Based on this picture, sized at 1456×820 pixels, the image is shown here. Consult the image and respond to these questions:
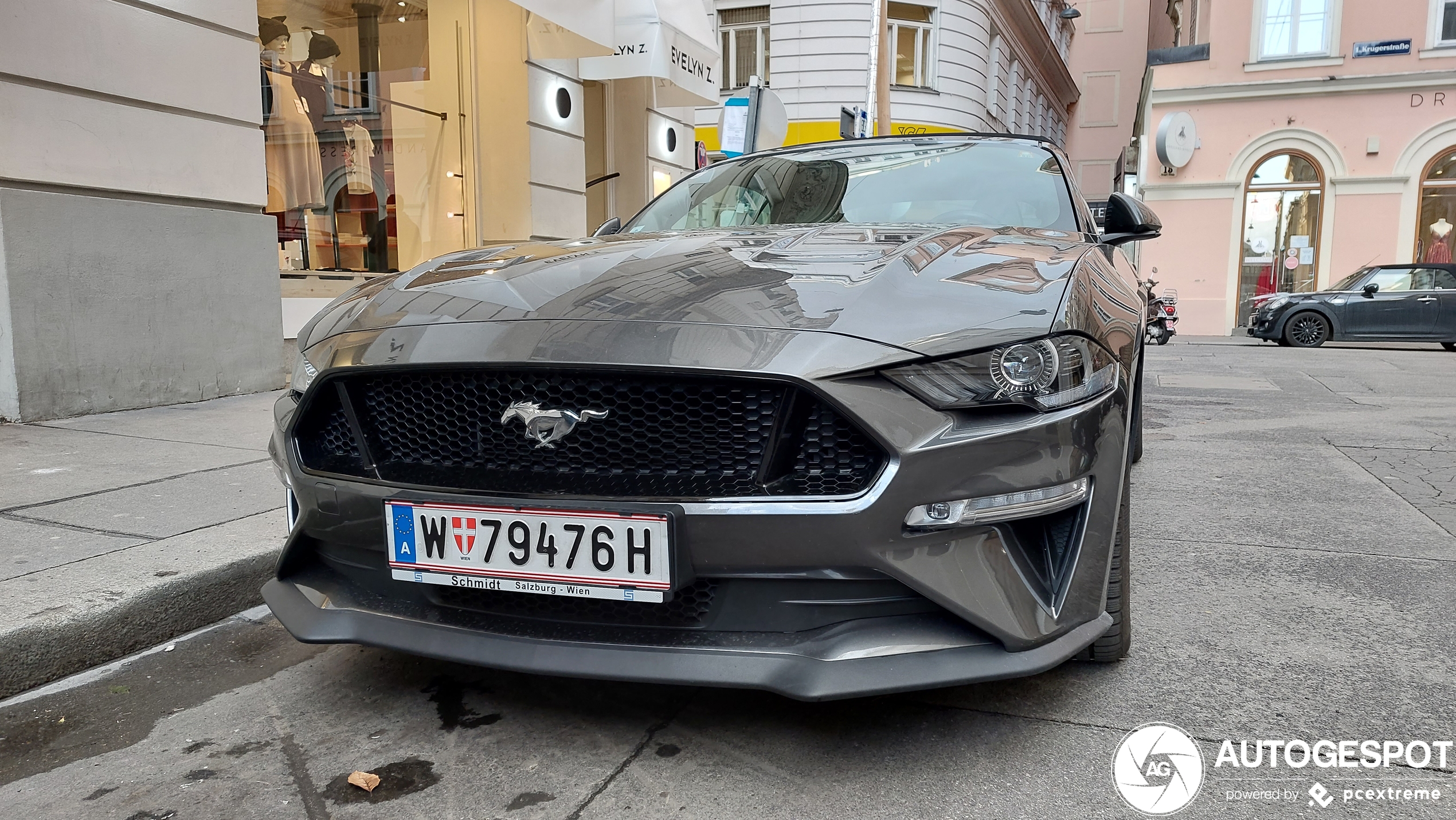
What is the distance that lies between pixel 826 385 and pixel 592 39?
7.10 m

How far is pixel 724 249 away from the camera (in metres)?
2.37

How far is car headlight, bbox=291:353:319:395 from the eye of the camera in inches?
86.3

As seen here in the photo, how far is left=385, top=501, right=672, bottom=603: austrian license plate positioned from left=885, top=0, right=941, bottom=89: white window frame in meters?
18.9

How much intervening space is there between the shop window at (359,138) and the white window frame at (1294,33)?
15945mm

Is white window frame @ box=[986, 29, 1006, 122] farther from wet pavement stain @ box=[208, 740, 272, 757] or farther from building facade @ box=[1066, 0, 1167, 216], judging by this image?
wet pavement stain @ box=[208, 740, 272, 757]

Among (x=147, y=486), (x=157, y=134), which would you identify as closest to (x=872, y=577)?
(x=147, y=486)

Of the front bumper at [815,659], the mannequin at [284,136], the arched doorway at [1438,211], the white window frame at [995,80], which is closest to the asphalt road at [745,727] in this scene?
the front bumper at [815,659]

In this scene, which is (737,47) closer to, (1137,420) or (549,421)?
(1137,420)

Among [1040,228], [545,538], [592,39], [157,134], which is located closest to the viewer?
[545,538]

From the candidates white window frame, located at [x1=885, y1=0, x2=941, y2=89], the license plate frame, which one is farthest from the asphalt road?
white window frame, located at [x1=885, y1=0, x2=941, y2=89]

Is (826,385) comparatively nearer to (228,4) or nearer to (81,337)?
(81,337)

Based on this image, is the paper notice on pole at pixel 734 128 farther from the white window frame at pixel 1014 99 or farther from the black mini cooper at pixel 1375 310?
the white window frame at pixel 1014 99

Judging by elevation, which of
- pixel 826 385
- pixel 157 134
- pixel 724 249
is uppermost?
pixel 157 134

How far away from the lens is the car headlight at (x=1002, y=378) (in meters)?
1.73
